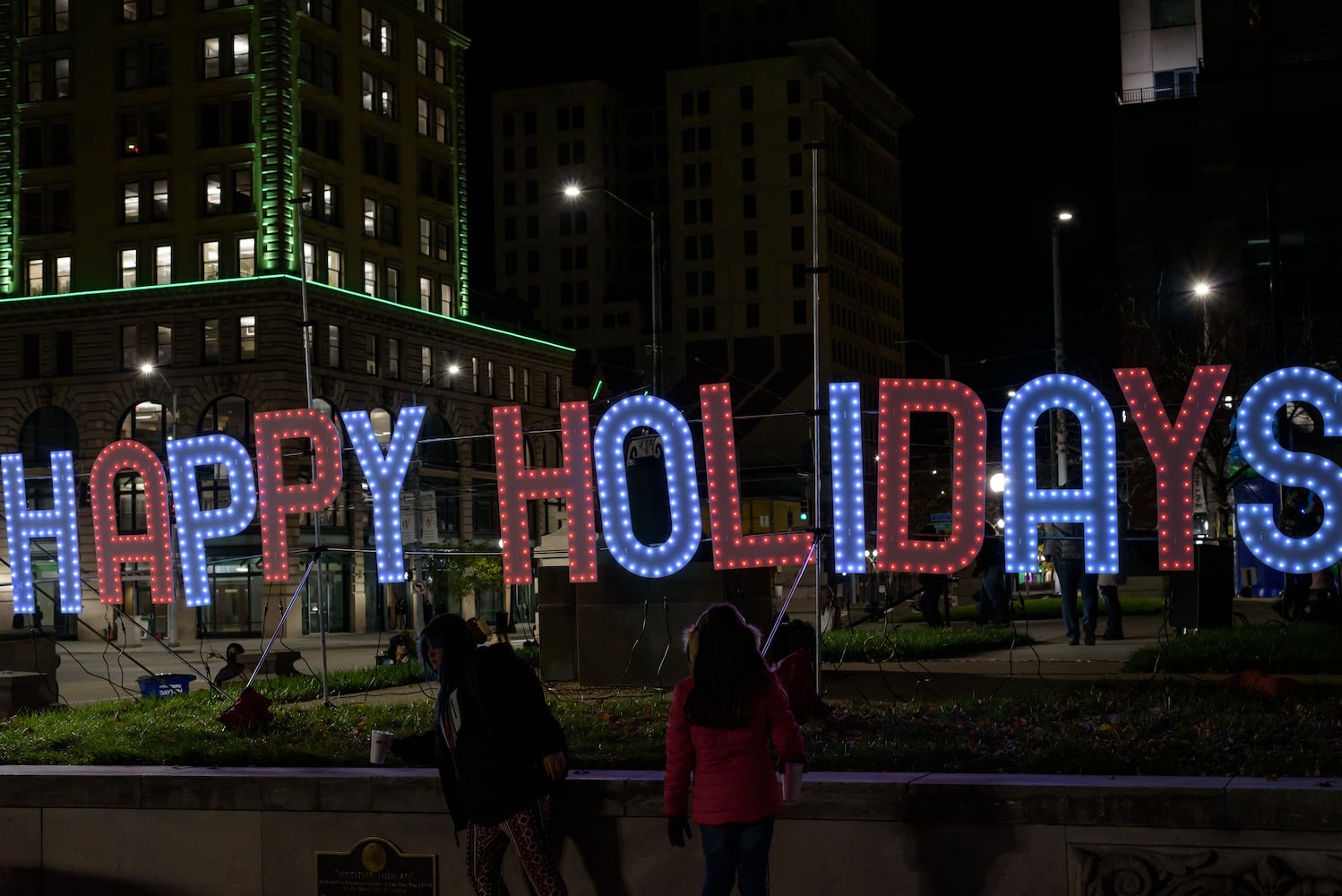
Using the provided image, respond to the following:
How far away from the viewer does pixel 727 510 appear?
14.6 m

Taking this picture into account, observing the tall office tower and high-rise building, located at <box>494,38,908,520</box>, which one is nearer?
the tall office tower

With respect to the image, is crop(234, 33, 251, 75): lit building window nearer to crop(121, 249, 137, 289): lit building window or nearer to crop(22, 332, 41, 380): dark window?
crop(121, 249, 137, 289): lit building window

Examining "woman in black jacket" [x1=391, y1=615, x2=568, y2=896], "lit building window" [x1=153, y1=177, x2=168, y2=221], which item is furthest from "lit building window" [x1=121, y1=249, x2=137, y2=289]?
"woman in black jacket" [x1=391, y1=615, x2=568, y2=896]

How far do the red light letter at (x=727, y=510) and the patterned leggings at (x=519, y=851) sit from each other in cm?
538

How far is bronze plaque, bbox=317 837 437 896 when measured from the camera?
33.9 feet

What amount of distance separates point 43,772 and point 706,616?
5762mm

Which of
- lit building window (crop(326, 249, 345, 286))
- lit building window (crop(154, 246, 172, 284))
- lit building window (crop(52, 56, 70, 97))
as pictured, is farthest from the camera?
lit building window (crop(52, 56, 70, 97))

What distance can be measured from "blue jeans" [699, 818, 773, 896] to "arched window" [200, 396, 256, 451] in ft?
200

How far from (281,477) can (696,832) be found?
7950mm

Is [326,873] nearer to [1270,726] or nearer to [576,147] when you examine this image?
[1270,726]

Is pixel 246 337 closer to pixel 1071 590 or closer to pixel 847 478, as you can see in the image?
pixel 1071 590

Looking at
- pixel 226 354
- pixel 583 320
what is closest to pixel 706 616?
pixel 226 354

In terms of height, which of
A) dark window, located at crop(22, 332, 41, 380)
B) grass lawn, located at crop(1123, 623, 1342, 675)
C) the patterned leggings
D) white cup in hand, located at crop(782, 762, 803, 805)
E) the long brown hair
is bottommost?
the patterned leggings

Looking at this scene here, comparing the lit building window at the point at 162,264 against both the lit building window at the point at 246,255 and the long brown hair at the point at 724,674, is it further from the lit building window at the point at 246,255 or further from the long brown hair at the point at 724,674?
the long brown hair at the point at 724,674
